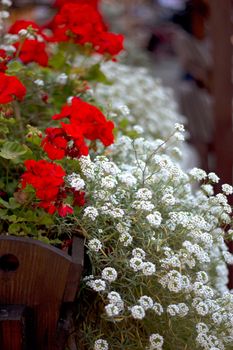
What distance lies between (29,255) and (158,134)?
4.98ft

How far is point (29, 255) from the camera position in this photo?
101cm

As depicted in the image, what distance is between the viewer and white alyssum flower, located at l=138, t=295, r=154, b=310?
1070mm

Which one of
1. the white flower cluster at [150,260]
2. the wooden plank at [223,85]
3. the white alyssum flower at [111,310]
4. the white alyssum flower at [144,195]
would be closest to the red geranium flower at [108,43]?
the white flower cluster at [150,260]

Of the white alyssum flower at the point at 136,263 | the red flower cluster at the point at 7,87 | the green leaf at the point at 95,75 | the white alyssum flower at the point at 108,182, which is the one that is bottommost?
the white alyssum flower at the point at 136,263

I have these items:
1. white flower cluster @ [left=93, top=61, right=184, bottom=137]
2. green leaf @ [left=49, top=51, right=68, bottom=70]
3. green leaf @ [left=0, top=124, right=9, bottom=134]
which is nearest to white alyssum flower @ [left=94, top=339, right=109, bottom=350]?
green leaf @ [left=0, top=124, right=9, bottom=134]

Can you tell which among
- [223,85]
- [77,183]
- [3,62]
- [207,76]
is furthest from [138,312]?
[207,76]

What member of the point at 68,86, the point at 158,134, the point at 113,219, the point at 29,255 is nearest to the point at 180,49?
the point at 158,134

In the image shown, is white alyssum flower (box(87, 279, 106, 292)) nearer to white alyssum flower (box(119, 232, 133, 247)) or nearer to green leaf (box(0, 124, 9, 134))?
white alyssum flower (box(119, 232, 133, 247))

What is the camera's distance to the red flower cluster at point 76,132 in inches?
44.5

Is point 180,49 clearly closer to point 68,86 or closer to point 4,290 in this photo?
point 68,86

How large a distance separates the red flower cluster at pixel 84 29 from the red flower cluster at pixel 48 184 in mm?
627

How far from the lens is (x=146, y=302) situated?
1.07 m

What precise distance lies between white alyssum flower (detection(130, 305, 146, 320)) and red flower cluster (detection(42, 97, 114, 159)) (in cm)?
29

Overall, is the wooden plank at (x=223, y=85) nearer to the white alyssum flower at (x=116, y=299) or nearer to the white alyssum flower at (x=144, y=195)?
the white alyssum flower at (x=144, y=195)
